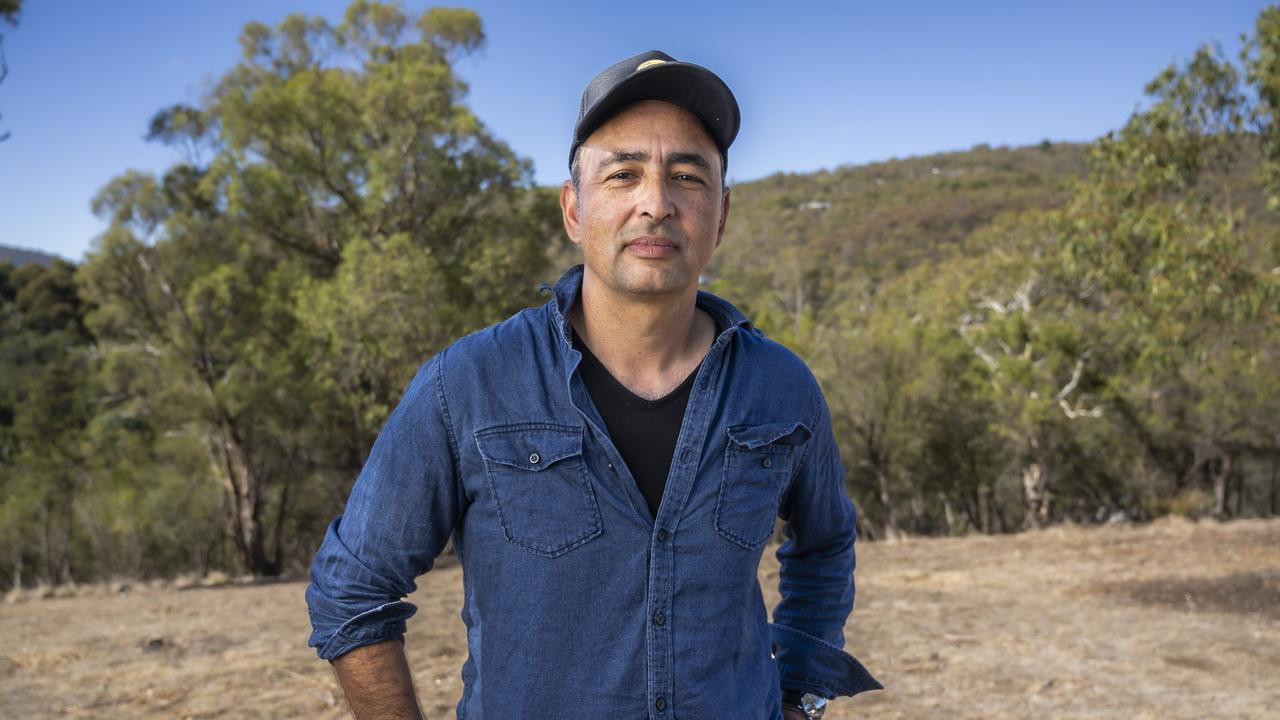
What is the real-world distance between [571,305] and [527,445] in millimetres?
286

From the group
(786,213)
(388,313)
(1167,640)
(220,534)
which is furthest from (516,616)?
(786,213)

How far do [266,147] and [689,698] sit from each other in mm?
15582

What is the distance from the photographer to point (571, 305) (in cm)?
159

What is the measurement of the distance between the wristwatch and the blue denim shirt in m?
0.31

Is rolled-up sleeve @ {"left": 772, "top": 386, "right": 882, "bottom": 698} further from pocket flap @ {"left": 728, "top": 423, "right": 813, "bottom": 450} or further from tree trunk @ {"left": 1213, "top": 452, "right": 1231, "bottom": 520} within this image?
tree trunk @ {"left": 1213, "top": 452, "right": 1231, "bottom": 520}

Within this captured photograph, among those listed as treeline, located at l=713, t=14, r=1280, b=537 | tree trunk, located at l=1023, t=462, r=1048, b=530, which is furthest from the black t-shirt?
tree trunk, located at l=1023, t=462, r=1048, b=530

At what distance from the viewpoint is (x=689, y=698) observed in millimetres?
1394

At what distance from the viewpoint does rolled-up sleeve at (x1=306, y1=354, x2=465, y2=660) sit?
1391 mm

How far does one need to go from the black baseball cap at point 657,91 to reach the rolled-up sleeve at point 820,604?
2.03 feet

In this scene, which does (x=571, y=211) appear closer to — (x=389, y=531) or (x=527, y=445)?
(x=527, y=445)

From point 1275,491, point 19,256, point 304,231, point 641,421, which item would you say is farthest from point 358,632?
point 19,256

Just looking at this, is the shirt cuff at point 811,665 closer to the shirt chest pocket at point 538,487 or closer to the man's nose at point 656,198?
the shirt chest pocket at point 538,487

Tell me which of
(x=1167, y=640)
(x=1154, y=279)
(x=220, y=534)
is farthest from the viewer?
(x=220, y=534)

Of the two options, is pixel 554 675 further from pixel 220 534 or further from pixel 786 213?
pixel 786 213
